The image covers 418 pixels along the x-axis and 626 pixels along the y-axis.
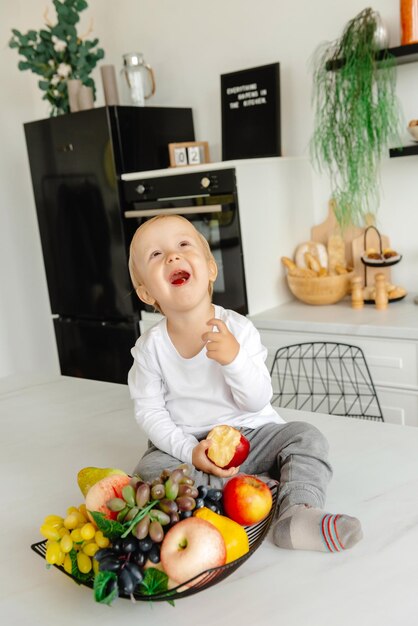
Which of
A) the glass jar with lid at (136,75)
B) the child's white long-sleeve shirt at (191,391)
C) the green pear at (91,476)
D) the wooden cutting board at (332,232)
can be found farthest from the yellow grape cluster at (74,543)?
the glass jar with lid at (136,75)

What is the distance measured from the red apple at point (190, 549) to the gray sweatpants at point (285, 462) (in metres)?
0.18

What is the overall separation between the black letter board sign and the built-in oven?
15.8 inches

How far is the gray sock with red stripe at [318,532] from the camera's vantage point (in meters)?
0.85

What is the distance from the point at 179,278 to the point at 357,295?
168 cm

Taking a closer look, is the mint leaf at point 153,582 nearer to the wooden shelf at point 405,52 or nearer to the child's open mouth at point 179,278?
the child's open mouth at point 179,278

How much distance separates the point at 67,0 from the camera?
3.16m

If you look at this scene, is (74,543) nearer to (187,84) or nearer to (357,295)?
(357,295)

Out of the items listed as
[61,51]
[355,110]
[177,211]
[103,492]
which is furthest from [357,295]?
[103,492]

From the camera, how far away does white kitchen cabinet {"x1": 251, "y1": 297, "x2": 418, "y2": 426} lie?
2.36m

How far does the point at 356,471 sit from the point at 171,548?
0.42m

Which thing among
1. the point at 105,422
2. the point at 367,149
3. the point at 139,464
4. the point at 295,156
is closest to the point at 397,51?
the point at 367,149

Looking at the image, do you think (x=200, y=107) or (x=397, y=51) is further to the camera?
(x=200, y=107)

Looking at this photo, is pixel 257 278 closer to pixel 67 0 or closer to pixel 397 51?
pixel 397 51

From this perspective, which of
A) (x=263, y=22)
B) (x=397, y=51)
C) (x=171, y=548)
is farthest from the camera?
(x=263, y=22)
